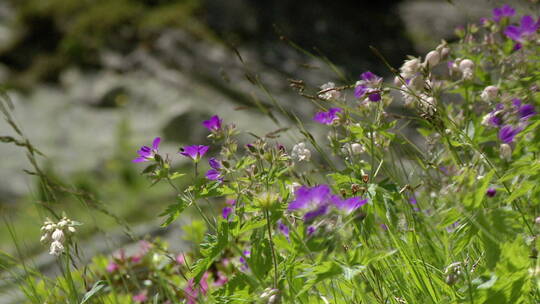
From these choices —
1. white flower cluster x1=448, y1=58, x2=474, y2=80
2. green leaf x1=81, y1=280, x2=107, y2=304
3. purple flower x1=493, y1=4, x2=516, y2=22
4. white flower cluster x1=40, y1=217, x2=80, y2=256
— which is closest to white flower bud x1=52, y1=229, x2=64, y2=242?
white flower cluster x1=40, y1=217, x2=80, y2=256

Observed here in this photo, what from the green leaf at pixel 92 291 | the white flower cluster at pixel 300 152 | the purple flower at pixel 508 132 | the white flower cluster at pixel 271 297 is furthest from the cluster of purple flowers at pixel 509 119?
the green leaf at pixel 92 291

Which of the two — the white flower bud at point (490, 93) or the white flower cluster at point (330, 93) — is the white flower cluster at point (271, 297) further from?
the white flower bud at point (490, 93)

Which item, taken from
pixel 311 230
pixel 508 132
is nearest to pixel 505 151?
pixel 508 132

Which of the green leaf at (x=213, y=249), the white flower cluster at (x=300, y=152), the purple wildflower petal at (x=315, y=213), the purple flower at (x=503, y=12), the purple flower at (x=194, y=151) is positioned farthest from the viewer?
the purple flower at (x=503, y=12)

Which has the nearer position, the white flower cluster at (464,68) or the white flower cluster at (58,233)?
the white flower cluster at (58,233)

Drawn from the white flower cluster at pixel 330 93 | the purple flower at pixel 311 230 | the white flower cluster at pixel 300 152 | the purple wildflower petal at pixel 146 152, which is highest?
the purple wildflower petal at pixel 146 152

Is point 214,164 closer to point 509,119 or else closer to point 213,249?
point 213,249
